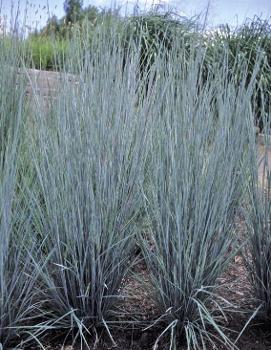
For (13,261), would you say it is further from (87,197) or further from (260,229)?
(260,229)

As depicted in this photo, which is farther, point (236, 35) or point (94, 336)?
point (236, 35)

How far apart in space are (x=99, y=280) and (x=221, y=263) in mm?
555

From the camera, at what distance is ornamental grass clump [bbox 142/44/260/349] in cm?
212

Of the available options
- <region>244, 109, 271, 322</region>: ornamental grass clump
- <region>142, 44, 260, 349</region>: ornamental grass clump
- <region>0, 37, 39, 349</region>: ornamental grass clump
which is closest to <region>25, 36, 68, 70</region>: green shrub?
<region>0, 37, 39, 349</region>: ornamental grass clump

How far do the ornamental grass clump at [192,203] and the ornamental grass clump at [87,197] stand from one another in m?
0.14

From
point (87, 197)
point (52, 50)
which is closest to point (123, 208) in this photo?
point (87, 197)

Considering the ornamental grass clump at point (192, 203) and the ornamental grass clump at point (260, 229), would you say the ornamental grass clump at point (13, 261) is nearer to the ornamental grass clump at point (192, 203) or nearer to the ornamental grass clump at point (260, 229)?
the ornamental grass clump at point (192, 203)

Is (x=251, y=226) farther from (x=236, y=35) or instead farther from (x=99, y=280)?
(x=236, y=35)

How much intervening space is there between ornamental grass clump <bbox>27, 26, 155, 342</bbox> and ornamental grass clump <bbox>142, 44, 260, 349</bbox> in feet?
0.45

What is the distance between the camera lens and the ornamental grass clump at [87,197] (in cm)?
217

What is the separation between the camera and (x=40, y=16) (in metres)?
3.28

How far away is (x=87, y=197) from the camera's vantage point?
217 centimetres

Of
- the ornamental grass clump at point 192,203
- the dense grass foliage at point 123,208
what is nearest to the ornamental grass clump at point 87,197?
the dense grass foliage at point 123,208

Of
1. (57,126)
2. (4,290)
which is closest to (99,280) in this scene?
(4,290)
